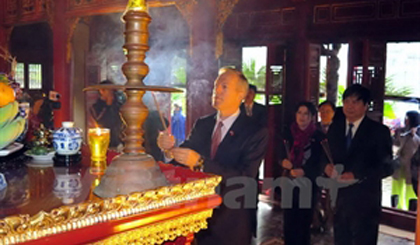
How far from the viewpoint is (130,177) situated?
0.96m

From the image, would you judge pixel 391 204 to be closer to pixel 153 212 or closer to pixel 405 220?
pixel 405 220

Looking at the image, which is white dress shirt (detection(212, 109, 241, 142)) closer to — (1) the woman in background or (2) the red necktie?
(2) the red necktie

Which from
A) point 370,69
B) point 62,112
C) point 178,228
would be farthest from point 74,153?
point 62,112

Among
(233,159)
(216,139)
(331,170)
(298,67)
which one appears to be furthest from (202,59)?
(233,159)

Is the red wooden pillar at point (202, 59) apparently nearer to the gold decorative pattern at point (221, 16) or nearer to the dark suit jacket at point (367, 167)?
the gold decorative pattern at point (221, 16)

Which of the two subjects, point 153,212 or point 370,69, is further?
point 370,69

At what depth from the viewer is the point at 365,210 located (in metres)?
2.83

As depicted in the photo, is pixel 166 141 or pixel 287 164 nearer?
pixel 166 141

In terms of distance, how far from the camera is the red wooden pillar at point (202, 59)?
4.58 metres

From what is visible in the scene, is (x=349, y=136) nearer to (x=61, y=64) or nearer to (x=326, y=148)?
(x=326, y=148)

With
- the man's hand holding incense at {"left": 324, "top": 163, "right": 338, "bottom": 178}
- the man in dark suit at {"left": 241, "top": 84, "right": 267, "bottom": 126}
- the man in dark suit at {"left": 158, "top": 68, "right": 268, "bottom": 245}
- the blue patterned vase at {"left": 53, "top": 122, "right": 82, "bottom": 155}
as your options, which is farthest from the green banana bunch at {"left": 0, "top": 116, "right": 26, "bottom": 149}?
the man in dark suit at {"left": 241, "top": 84, "right": 267, "bottom": 126}

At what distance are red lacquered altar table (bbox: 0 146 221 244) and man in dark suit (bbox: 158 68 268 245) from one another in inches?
35.3

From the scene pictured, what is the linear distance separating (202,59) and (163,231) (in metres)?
3.81

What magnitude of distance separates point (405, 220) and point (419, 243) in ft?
8.07
